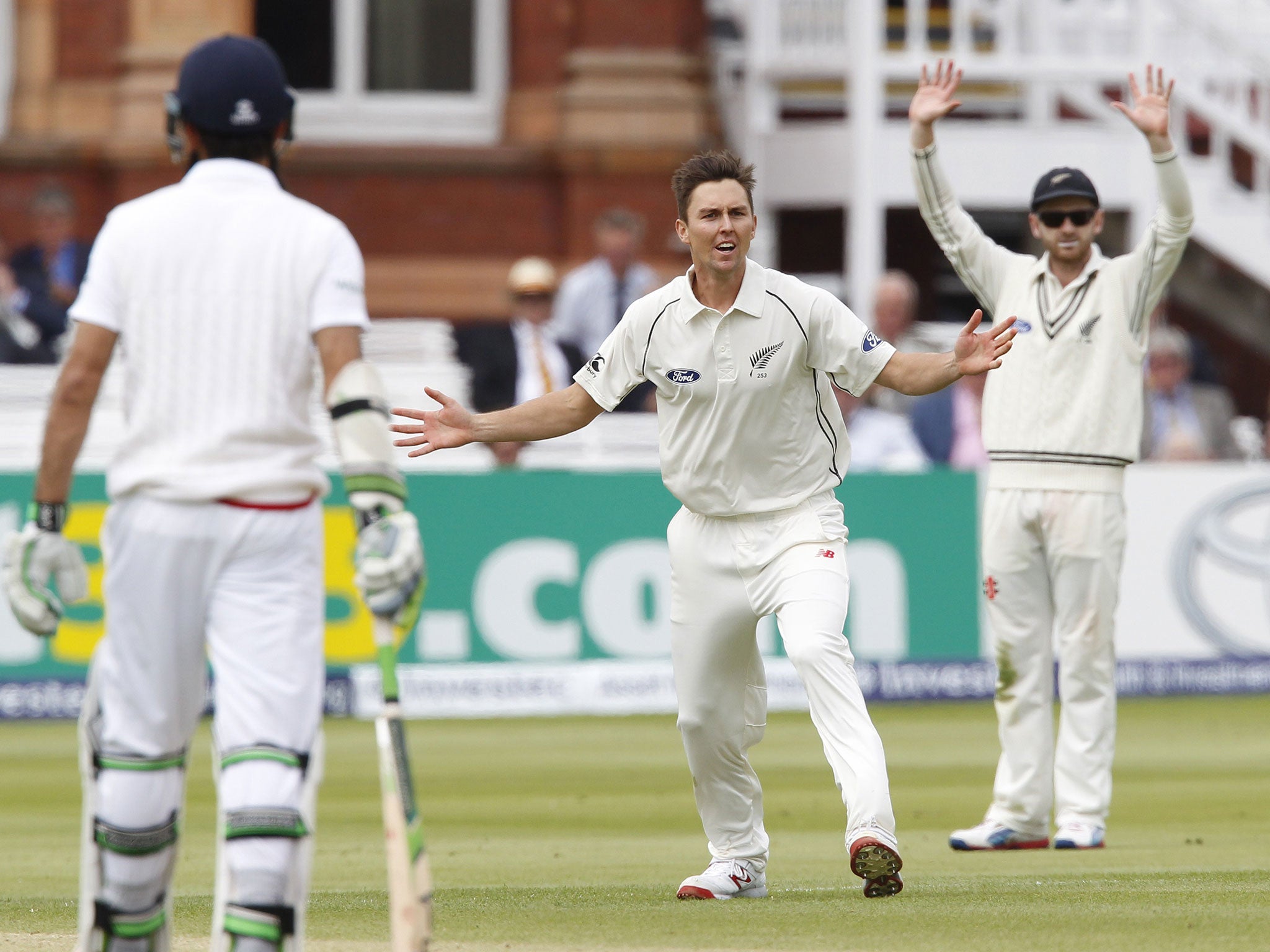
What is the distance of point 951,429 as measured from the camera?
42.7 feet

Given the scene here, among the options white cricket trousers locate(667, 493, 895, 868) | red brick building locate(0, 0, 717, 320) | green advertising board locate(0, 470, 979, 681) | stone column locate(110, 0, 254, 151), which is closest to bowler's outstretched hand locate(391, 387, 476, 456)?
white cricket trousers locate(667, 493, 895, 868)

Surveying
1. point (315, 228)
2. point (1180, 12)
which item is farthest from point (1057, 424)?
point (1180, 12)

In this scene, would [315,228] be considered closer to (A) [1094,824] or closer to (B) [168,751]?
(B) [168,751]

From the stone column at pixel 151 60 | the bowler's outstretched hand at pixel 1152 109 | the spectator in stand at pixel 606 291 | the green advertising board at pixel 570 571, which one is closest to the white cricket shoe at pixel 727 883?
the bowler's outstretched hand at pixel 1152 109

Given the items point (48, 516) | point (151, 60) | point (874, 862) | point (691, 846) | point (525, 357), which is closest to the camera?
point (48, 516)

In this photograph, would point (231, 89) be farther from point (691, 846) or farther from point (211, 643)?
point (691, 846)

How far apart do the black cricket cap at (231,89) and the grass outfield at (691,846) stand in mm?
1971

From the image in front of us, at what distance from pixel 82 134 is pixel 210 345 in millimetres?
12252

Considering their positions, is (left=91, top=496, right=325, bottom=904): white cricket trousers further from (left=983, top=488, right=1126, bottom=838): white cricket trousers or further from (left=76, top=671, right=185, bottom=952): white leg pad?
(left=983, top=488, right=1126, bottom=838): white cricket trousers

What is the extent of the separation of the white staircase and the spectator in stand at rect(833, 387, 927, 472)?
2566 millimetres

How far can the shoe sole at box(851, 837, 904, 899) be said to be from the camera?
18.7ft

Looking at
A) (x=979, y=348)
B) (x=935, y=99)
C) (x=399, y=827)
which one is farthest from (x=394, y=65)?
(x=399, y=827)

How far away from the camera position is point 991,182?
53.1ft

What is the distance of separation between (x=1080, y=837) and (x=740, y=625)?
1.73 meters
